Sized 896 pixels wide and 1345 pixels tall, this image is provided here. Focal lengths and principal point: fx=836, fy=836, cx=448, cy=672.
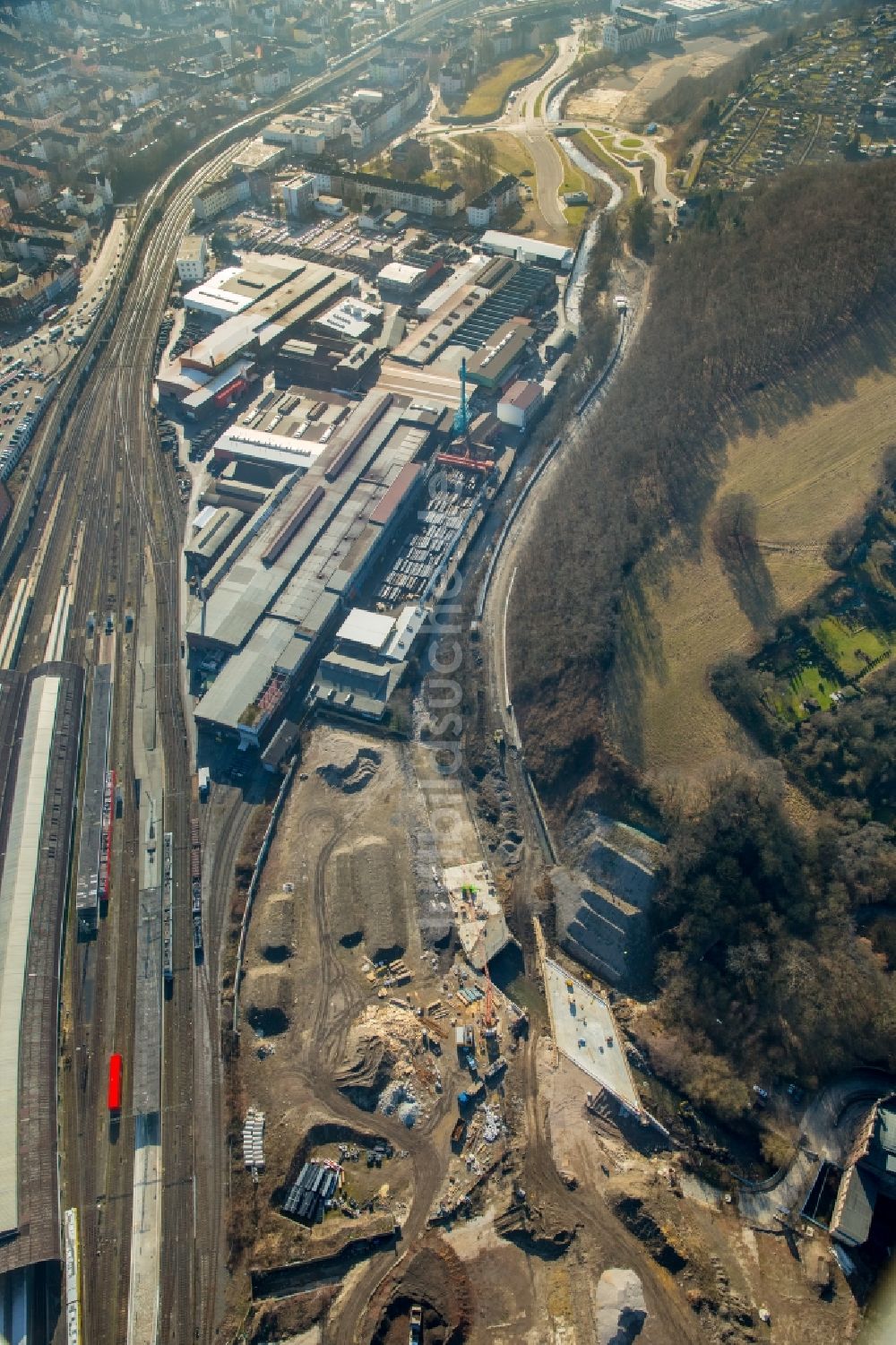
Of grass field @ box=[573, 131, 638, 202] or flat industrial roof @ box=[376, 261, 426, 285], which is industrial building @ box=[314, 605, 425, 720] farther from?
grass field @ box=[573, 131, 638, 202]

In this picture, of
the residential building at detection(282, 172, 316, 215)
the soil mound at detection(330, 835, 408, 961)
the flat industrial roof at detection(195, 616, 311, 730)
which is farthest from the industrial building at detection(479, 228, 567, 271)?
the soil mound at detection(330, 835, 408, 961)

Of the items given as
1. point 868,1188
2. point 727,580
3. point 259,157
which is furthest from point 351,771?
point 259,157

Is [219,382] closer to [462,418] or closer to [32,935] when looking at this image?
[462,418]

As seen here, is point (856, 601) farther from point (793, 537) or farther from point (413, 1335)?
point (413, 1335)

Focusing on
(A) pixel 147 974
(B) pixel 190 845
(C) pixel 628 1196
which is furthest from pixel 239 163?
(C) pixel 628 1196

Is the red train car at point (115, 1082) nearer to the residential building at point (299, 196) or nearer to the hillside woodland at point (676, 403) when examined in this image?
the hillside woodland at point (676, 403)

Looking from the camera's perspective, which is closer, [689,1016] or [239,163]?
[689,1016]
